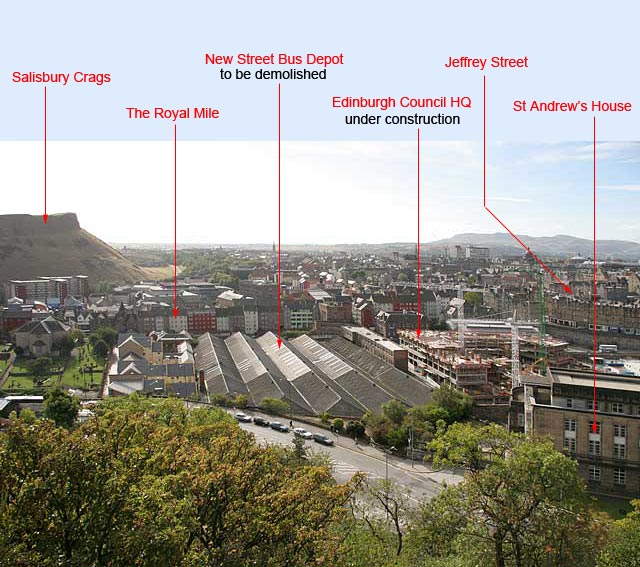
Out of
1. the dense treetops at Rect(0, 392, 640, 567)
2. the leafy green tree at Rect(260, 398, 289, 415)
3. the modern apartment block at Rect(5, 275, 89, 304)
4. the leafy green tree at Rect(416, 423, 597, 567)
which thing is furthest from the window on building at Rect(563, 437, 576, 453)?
the modern apartment block at Rect(5, 275, 89, 304)

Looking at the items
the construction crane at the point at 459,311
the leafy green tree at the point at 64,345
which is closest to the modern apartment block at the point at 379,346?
the construction crane at the point at 459,311

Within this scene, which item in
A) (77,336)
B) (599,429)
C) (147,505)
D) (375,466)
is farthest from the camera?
(77,336)

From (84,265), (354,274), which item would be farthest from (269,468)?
(354,274)

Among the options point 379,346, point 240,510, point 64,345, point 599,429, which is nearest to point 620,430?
point 599,429

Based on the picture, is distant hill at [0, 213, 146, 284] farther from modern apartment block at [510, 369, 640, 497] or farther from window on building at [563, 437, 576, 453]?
window on building at [563, 437, 576, 453]

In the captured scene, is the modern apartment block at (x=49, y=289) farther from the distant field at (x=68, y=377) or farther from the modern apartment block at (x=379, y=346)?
the modern apartment block at (x=379, y=346)

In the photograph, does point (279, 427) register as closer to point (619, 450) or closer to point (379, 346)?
point (619, 450)
